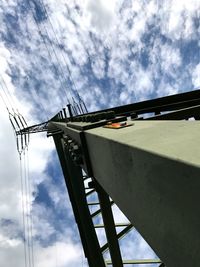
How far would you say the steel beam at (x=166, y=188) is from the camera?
0.95 metres

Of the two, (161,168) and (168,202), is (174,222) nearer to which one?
(168,202)

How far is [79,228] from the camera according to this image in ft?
30.6

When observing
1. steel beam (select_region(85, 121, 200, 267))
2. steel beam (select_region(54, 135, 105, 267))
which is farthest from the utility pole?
steel beam (select_region(54, 135, 105, 267))

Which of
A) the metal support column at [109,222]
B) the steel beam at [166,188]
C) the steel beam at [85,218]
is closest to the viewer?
the steel beam at [166,188]

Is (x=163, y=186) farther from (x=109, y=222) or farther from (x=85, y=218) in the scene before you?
(x=85, y=218)

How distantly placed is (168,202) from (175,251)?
0.25m

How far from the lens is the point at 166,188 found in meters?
1.11

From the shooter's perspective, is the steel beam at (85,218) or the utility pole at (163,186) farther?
the steel beam at (85,218)

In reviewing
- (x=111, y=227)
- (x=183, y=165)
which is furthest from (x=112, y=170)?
(x=111, y=227)

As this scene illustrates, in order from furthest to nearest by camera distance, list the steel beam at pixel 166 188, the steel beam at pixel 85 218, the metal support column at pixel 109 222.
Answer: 1. the steel beam at pixel 85 218
2. the metal support column at pixel 109 222
3. the steel beam at pixel 166 188

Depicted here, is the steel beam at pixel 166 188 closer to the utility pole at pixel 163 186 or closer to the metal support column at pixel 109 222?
the utility pole at pixel 163 186

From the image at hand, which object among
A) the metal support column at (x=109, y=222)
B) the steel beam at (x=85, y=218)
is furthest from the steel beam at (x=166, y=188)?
the steel beam at (x=85, y=218)

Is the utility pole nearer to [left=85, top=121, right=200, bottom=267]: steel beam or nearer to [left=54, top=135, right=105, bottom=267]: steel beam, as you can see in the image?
[left=85, top=121, right=200, bottom=267]: steel beam

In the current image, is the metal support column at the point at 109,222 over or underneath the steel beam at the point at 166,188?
over
